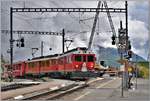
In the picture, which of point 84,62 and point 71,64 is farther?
point 84,62

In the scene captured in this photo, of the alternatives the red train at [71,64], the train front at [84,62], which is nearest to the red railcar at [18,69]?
the red train at [71,64]

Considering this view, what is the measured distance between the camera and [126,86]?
30859mm

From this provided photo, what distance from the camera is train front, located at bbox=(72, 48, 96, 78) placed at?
44.8 m

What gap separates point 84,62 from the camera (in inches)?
1786

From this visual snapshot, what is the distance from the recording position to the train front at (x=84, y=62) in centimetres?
4478

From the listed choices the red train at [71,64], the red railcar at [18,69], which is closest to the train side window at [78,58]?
the red train at [71,64]

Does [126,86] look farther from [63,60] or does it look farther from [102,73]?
[102,73]

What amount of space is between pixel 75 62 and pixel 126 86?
46.4ft

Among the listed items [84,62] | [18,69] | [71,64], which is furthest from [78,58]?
[18,69]

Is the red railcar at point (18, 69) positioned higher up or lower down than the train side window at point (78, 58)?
lower down

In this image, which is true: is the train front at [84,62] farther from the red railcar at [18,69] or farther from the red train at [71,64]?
the red railcar at [18,69]

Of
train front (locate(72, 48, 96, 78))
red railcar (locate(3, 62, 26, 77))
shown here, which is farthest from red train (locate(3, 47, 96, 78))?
red railcar (locate(3, 62, 26, 77))

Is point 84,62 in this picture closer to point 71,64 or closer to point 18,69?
point 71,64

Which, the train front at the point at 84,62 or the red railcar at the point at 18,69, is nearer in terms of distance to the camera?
the train front at the point at 84,62
